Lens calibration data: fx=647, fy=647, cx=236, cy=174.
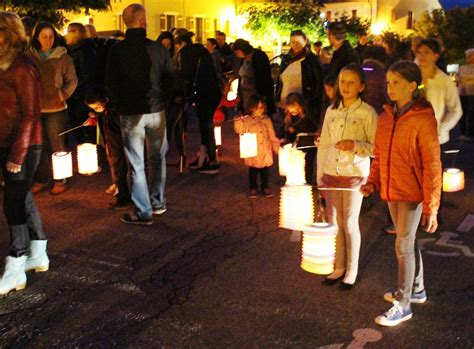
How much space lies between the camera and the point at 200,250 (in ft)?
21.0

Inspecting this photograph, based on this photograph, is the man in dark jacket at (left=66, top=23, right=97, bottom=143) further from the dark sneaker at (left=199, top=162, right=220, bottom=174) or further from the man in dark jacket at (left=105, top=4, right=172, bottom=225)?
the dark sneaker at (left=199, top=162, right=220, bottom=174)

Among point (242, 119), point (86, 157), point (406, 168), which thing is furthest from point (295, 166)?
point (86, 157)

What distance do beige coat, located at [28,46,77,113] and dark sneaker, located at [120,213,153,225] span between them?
197 centimetres

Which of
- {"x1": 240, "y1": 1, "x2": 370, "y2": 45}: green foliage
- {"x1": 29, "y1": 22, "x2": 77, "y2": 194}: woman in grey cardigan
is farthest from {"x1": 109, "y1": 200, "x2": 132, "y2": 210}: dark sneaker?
{"x1": 240, "y1": 1, "x2": 370, "y2": 45}: green foliage

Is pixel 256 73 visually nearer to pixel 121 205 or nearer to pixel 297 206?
pixel 121 205

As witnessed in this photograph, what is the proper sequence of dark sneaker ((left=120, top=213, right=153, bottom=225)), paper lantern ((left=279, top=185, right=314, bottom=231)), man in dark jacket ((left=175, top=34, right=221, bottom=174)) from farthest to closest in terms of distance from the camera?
man in dark jacket ((left=175, top=34, right=221, bottom=174))
dark sneaker ((left=120, top=213, right=153, bottom=225))
paper lantern ((left=279, top=185, right=314, bottom=231))

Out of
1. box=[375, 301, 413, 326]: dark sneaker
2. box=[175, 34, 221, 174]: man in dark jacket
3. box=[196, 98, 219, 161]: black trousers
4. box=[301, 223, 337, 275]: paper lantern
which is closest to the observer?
box=[375, 301, 413, 326]: dark sneaker

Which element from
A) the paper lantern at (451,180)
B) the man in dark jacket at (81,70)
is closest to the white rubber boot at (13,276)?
the man in dark jacket at (81,70)

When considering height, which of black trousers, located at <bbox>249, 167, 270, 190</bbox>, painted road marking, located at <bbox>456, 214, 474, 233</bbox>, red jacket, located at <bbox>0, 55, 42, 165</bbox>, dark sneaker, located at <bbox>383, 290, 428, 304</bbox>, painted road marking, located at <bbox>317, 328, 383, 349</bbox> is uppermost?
red jacket, located at <bbox>0, 55, 42, 165</bbox>

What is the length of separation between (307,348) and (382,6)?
66.2 meters

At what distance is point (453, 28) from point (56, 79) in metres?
37.5

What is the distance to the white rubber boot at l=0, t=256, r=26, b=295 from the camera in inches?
209

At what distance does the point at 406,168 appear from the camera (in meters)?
4.50

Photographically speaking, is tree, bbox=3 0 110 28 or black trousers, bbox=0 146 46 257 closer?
black trousers, bbox=0 146 46 257
